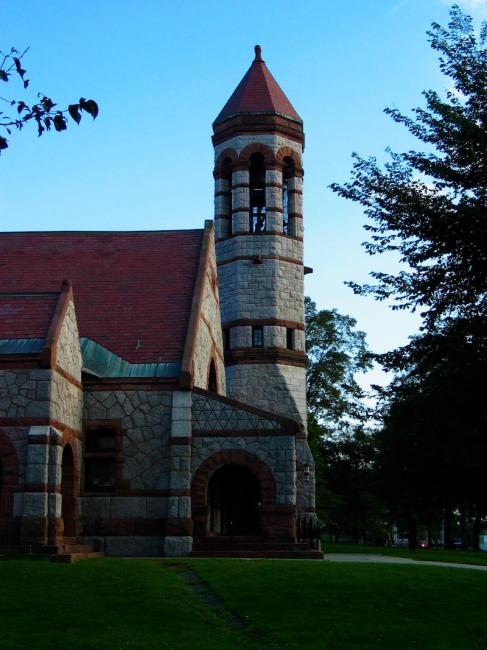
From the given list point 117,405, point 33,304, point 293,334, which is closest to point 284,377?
point 293,334

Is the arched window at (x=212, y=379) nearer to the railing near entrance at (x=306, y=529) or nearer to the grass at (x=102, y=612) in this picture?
the railing near entrance at (x=306, y=529)

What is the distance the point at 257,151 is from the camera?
35.4 metres

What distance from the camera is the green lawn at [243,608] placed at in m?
9.40

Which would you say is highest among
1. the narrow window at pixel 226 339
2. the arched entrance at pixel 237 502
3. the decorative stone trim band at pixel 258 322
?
the decorative stone trim band at pixel 258 322

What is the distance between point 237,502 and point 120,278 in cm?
→ 778

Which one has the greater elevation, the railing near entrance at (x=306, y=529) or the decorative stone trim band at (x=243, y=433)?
the decorative stone trim band at (x=243, y=433)

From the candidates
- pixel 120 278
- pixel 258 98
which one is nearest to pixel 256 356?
pixel 120 278

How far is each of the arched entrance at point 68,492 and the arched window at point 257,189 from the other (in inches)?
612

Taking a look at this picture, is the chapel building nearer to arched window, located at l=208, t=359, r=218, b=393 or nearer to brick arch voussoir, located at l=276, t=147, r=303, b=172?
arched window, located at l=208, t=359, r=218, b=393

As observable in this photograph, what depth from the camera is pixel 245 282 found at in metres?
34.4

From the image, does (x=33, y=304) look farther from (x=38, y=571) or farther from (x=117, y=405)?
(x=38, y=571)

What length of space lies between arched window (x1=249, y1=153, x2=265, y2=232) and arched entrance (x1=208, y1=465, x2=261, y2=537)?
1166 centimetres

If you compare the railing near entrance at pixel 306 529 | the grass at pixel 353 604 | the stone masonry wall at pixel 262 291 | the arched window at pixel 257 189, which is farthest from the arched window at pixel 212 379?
the grass at pixel 353 604

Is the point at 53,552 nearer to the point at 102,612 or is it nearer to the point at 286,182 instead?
the point at 102,612
